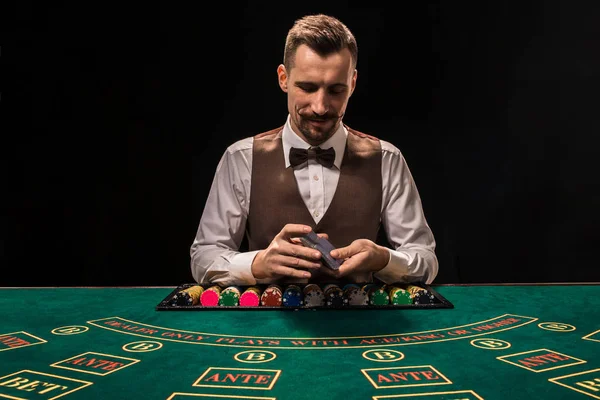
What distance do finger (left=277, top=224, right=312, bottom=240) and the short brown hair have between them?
1.00 meters

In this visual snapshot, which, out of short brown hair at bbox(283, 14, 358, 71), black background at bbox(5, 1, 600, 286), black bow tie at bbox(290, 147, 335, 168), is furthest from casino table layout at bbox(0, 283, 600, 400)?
black background at bbox(5, 1, 600, 286)

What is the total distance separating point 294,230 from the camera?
1.96m

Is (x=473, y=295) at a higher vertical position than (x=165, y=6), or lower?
lower

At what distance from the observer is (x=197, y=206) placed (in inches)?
147

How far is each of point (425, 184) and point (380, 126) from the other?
1.83ft

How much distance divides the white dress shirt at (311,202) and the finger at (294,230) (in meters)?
0.64

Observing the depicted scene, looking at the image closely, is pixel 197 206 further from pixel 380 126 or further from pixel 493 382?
pixel 493 382

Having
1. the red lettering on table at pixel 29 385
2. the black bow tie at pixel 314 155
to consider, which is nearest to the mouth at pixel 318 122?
the black bow tie at pixel 314 155

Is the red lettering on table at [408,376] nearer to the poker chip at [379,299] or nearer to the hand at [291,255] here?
the hand at [291,255]

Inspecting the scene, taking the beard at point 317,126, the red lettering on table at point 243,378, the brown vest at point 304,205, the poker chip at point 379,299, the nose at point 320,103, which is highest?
the nose at point 320,103

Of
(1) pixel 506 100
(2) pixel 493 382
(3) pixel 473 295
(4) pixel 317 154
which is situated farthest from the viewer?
(1) pixel 506 100

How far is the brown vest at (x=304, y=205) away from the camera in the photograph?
263cm

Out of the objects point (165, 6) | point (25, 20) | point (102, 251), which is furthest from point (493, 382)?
point (25, 20)

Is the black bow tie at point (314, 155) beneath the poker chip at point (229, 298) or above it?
above
